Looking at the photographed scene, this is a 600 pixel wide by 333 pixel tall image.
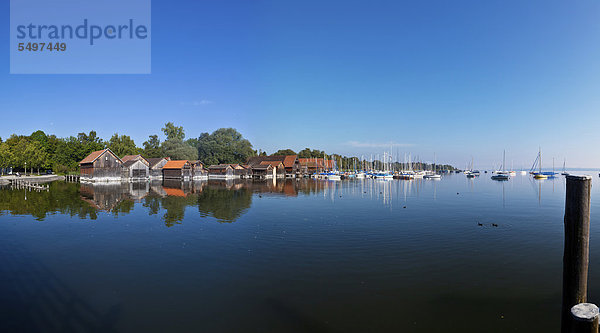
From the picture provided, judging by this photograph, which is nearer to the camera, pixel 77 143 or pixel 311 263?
pixel 311 263

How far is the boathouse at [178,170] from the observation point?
311 feet

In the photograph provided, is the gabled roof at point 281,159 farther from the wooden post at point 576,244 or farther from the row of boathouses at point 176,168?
the wooden post at point 576,244

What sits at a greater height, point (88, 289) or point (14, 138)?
point (14, 138)

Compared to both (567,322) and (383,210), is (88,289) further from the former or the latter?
(383,210)

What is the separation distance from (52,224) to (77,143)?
98.6 meters

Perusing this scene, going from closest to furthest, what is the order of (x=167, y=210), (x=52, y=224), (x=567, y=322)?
(x=567, y=322) → (x=52, y=224) → (x=167, y=210)

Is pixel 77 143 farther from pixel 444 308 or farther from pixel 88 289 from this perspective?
pixel 444 308

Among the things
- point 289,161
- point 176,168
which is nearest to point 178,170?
point 176,168

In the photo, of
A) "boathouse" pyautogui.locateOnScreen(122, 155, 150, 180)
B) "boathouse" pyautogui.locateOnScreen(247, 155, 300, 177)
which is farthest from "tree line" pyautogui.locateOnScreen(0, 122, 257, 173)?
"boathouse" pyautogui.locateOnScreen(122, 155, 150, 180)

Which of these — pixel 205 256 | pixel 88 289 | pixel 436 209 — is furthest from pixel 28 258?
pixel 436 209

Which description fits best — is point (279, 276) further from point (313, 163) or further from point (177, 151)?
point (313, 163)

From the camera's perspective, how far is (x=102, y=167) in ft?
262

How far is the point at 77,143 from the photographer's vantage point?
4149 inches

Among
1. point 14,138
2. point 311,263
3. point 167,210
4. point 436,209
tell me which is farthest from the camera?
point 14,138
